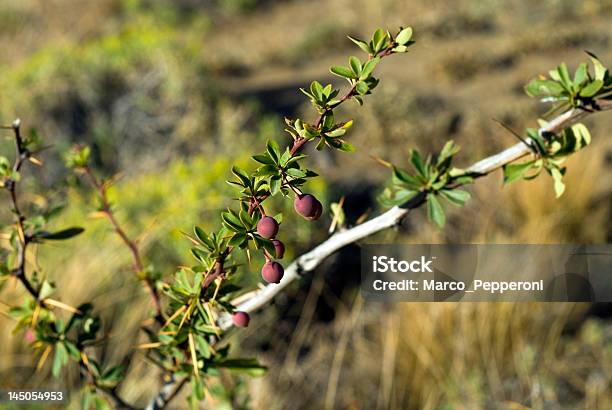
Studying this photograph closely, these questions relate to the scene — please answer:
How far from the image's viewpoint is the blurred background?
292 cm

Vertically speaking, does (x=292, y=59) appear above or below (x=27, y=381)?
above

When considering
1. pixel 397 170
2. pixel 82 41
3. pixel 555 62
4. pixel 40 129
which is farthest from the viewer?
pixel 82 41

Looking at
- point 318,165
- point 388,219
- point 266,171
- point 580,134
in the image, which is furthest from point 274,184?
point 318,165

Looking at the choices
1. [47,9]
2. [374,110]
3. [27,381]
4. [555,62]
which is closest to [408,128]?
[374,110]

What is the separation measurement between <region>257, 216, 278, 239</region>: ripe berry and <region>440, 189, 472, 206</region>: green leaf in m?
0.31

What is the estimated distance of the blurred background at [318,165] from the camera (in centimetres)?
292

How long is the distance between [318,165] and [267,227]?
14.0ft

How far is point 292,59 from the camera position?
23.5ft

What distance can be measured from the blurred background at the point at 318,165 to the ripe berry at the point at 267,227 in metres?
0.66

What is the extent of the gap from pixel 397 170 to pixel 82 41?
753 centimetres

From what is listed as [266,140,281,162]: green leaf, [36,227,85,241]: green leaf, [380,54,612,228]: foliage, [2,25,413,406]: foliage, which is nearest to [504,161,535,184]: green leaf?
[380,54,612,228]: foliage

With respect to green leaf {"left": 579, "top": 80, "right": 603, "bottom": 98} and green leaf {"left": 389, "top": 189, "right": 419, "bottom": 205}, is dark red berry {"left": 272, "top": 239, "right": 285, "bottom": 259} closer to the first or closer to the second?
green leaf {"left": 389, "top": 189, "right": 419, "bottom": 205}

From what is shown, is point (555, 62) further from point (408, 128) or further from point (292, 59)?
point (292, 59)

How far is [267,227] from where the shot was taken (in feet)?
3.01
